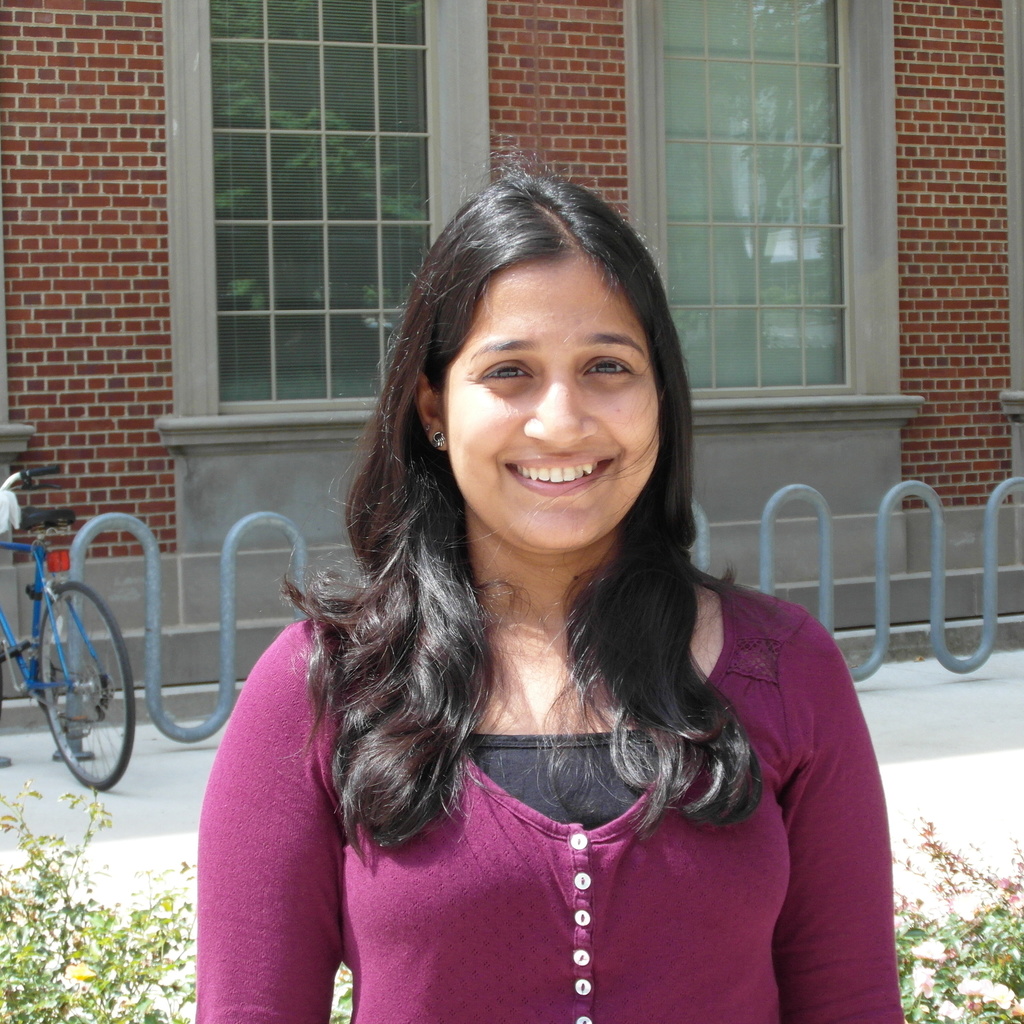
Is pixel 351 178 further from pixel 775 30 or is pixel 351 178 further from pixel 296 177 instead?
pixel 775 30

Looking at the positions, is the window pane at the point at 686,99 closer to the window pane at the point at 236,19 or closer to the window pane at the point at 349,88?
the window pane at the point at 349,88

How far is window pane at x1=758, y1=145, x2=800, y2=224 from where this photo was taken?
8703 mm

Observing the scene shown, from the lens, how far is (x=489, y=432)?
1608 millimetres

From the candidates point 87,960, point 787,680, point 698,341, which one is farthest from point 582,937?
point 698,341

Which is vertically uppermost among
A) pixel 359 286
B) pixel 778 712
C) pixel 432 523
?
pixel 359 286

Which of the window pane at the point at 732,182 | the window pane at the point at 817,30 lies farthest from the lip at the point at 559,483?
the window pane at the point at 817,30

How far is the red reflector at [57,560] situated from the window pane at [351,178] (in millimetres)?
2920

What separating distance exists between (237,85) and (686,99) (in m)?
2.83

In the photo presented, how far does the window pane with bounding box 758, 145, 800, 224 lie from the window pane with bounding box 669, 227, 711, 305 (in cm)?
48

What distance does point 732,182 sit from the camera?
862cm

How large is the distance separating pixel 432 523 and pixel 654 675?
37cm

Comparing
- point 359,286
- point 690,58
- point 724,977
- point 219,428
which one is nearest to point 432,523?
point 724,977

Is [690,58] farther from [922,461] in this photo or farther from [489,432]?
[489,432]

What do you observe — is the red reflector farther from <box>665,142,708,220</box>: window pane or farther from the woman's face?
<box>665,142,708,220</box>: window pane
